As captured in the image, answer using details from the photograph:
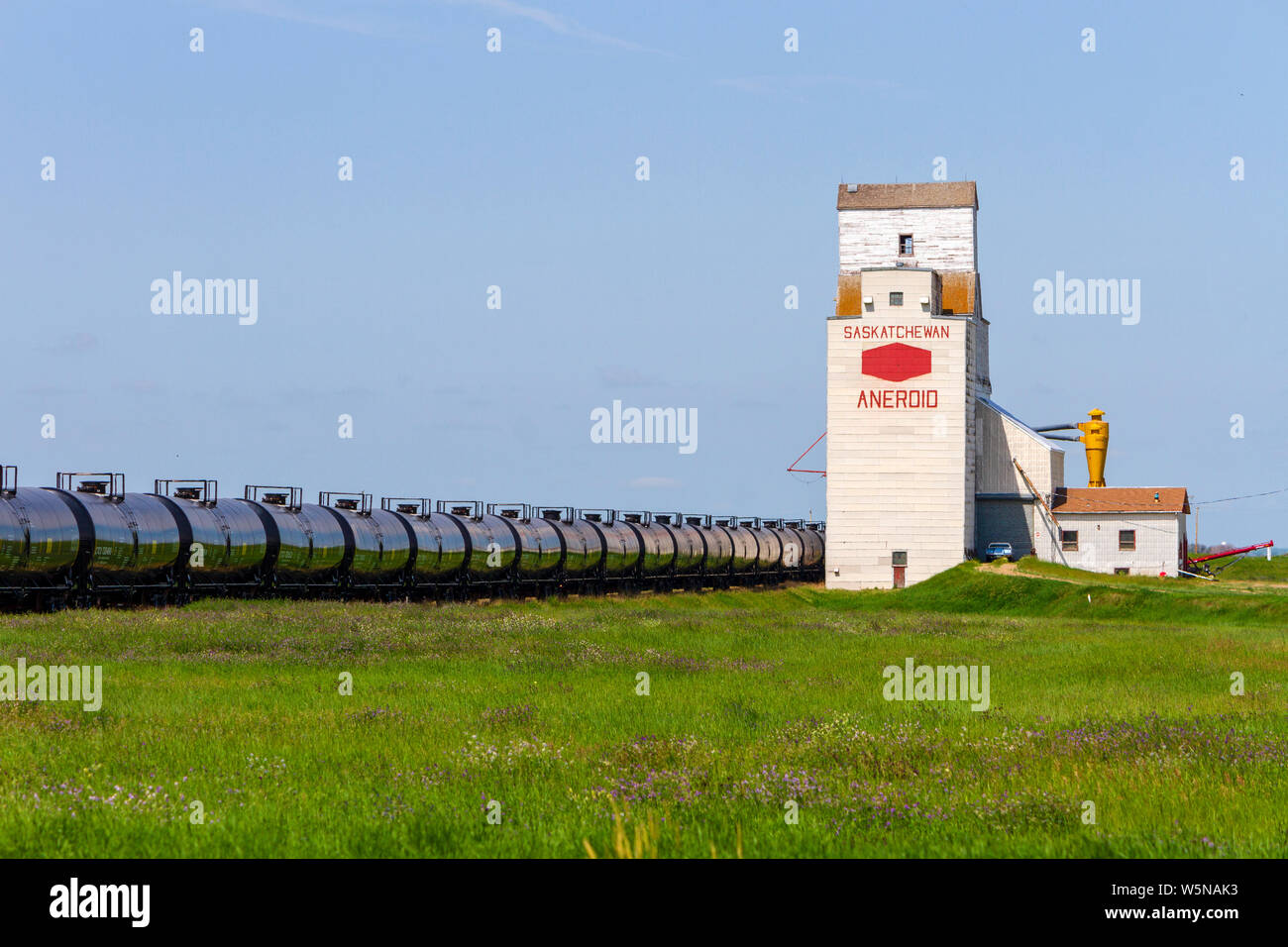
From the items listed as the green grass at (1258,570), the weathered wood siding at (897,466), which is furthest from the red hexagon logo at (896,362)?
the green grass at (1258,570)

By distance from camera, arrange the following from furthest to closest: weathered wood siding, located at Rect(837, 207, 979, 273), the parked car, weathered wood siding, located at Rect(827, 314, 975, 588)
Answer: weathered wood siding, located at Rect(837, 207, 979, 273), the parked car, weathered wood siding, located at Rect(827, 314, 975, 588)

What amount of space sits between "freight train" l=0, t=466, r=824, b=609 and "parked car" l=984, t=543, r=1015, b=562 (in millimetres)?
14964

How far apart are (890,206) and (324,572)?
44.4 meters

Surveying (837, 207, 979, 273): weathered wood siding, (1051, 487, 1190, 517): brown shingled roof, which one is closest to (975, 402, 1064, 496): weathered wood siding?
(1051, 487, 1190, 517): brown shingled roof

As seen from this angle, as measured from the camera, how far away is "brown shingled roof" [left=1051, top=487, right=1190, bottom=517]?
7012 centimetres

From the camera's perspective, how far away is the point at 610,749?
15.3 m

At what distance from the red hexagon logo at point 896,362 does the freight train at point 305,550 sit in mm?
13729

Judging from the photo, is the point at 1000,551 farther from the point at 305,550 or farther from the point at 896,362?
the point at 305,550

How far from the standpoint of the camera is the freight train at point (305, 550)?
36844 millimetres

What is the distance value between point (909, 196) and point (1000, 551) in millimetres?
21808

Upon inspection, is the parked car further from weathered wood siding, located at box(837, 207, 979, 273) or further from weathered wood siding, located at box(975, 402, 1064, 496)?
weathered wood siding, located at box(837, 207, 979, 273)

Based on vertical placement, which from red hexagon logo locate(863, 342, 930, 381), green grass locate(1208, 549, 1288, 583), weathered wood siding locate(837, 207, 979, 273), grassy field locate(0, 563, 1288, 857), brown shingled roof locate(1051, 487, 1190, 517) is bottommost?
green grass locate(1208, 549, 1288, 583)

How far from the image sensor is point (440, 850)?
10211mm
